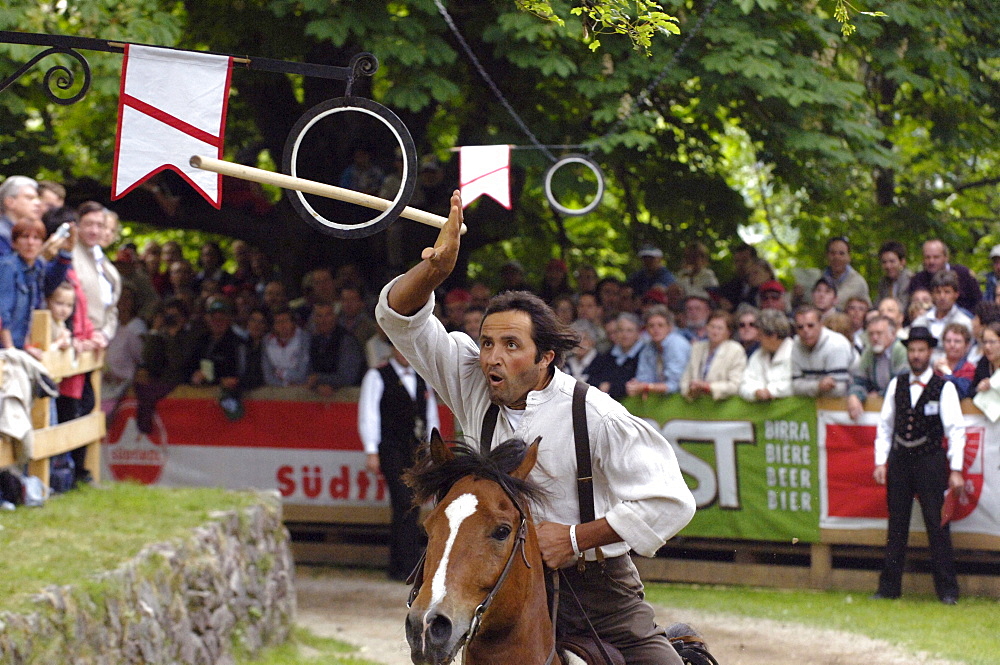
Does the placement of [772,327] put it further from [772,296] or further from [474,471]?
[474,471]

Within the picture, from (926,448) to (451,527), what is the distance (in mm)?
7261

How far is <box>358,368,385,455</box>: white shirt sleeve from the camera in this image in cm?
1192

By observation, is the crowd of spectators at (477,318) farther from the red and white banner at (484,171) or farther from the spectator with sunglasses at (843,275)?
the red and white banner at (484,171)

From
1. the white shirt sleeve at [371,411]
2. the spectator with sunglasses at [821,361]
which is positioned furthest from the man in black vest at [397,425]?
the spectator with sunglasses at [821,361]

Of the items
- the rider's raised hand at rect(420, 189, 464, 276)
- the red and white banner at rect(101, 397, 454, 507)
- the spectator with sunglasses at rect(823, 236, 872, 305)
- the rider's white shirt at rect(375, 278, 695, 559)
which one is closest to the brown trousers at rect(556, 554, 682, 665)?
the rider's white shirt at rect(375, 278, 695, 559)

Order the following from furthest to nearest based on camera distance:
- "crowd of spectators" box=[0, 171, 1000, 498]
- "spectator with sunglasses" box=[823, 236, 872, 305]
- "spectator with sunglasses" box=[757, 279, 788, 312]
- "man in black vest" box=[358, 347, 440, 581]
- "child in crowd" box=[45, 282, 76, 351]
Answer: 1. "man in black vest" box=[358, 347, 440, 581]
2. "spectator with sunglasses" box=[823, 236, 872, 305]
3. "spectator with sunglasses" box=[757, 279, 788, 312]
4. "crowd of spectators" box=[0, 171, 1000, 498]
5. "child in crowd" box=[45, 282, 76, 351]

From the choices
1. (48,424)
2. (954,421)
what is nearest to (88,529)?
(48,424)

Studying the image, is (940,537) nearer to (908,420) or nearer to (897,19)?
(908,420)

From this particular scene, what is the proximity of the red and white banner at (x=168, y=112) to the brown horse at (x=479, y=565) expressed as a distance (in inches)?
68.2

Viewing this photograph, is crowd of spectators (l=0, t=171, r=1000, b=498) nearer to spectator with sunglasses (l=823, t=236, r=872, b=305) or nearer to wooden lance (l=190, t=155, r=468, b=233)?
spectator with sunglasses (l=823, t=236, r=872, b=305)

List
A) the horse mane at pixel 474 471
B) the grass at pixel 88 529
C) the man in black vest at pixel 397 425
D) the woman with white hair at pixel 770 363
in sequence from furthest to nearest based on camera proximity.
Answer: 1. the man in black vest at pixel 397 425
2. the woman with white hair at pixel 770 363
3. the grass at pixel 88 529
4. the horse mane at pixel 474 471

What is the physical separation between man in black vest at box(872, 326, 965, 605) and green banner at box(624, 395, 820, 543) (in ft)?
3.10

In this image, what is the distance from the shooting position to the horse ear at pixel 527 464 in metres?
3.88

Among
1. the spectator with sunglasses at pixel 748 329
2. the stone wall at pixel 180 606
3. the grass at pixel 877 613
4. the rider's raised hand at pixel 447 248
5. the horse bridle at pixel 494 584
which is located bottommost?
the grass at pixel 877 613
